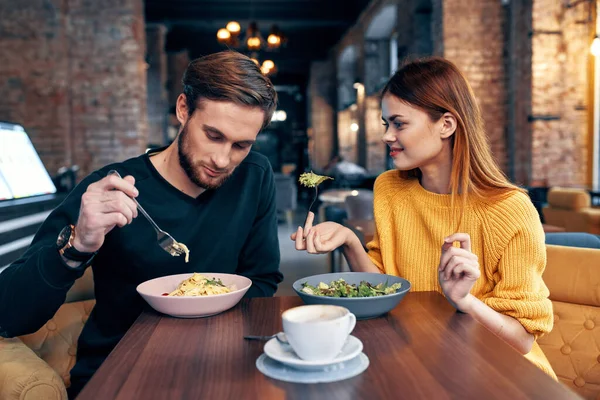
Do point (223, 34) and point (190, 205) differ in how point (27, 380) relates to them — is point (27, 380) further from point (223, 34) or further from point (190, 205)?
point (223, 34)

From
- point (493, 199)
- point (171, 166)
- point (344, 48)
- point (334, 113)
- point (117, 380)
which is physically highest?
point (344, 48)

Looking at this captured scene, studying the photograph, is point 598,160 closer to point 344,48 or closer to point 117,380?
point 117,380

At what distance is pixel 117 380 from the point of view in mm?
849

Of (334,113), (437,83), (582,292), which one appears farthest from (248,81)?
(334,113)

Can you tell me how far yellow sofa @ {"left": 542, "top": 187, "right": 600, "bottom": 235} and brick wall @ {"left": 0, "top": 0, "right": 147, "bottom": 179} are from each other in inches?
185

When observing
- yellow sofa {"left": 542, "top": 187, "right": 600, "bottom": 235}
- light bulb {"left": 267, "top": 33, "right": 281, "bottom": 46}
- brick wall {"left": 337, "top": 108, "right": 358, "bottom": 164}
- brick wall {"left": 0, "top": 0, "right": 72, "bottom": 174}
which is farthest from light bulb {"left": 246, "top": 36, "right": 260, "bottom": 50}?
yellow sofa {"left": 542, "top": 187, "right": 600, "bottom": 235}

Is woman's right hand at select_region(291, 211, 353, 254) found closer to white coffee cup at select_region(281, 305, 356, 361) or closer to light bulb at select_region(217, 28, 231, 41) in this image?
white coffee cup at select_region(281, 305, 356, 361)

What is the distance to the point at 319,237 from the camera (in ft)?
4.53

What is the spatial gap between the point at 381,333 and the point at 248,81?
83 centimetres

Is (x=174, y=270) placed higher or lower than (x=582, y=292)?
higher

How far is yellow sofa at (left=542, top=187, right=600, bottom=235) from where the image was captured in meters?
4.56

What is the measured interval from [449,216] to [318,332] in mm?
859

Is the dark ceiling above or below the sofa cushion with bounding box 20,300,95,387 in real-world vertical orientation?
above

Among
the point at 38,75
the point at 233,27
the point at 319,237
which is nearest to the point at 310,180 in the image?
the point at 319,237
